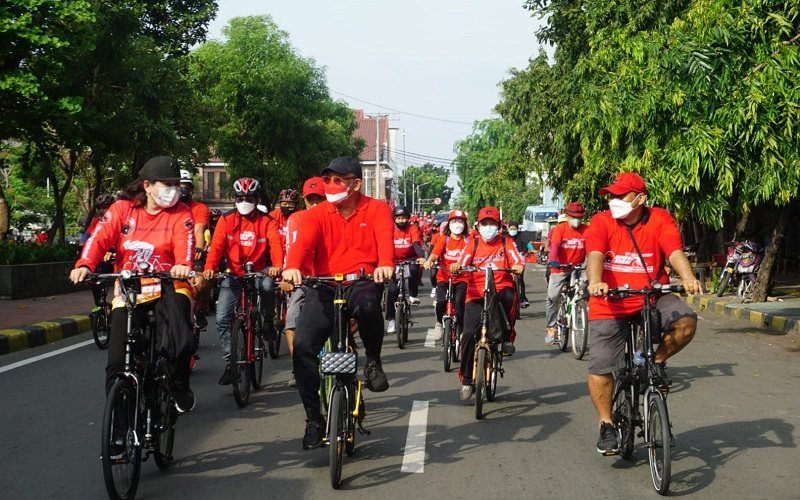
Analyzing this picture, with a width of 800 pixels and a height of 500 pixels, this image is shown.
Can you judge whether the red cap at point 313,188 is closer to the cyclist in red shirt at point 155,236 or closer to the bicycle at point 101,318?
the cyclist in red shirt at point 155,236

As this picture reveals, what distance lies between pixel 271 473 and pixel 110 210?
6.23ft

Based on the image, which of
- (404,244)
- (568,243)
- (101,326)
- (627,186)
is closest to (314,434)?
(627,186)

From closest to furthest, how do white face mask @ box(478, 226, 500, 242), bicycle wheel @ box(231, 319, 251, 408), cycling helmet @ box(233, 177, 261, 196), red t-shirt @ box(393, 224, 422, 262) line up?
bicycle wheel @ box(231, 319, 251, 408) → cycling helmet @ box(233, 177, 261, 196) → white face mask @ box(478, 226, 500, 242) → red t-shirt @ box(393, 224, 422, 262)

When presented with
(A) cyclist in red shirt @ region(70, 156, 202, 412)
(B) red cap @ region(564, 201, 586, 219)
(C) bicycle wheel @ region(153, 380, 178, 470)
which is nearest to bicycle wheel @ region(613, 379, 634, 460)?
(A) cyclist in red shirt @ region(70, 156, 202, 412)

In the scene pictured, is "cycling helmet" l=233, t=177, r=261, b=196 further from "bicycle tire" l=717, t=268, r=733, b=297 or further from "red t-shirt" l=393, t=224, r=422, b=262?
"bicycle tire" l=717, t=268, r=733, b=297

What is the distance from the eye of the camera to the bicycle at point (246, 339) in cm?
870

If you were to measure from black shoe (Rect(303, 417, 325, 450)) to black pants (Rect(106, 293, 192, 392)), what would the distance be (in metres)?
0.88

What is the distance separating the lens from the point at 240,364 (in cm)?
877

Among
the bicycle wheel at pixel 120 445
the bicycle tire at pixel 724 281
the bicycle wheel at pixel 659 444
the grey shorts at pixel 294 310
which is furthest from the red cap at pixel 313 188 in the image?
the bicycle tire at pixel 724 281

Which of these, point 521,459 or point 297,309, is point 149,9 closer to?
point 297,309

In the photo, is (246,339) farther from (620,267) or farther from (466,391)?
(620,267)

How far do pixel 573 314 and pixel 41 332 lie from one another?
282 inches

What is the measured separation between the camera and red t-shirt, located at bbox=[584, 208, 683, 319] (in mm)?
6500

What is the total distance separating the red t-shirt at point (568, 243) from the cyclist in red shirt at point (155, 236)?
7340mm
